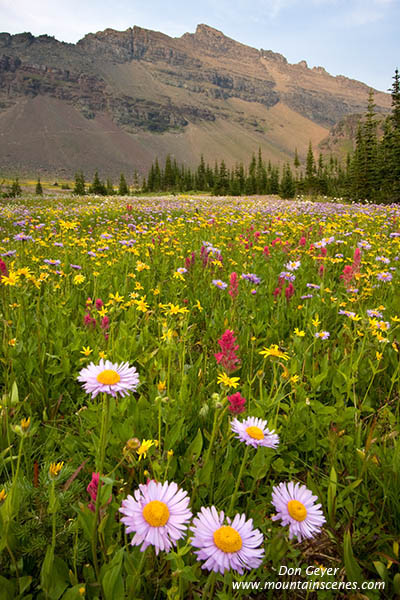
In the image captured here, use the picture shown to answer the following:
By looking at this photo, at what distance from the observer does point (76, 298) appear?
3.54m

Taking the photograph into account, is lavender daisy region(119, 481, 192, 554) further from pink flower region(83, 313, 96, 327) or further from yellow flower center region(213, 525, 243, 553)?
pink flower region(83, 313, 96, 327)

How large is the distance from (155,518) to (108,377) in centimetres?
42

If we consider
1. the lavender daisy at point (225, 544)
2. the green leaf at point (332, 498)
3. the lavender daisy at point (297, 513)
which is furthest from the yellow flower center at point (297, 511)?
the green leaf at point (332, 498)

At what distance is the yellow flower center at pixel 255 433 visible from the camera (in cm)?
107

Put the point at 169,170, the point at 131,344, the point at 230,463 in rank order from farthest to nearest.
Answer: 1. the point at 169,170
2. the point at 131,344
3. the point at 230,463

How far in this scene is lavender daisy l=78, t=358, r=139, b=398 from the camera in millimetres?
1035

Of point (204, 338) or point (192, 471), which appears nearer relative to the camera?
point (192, 471)

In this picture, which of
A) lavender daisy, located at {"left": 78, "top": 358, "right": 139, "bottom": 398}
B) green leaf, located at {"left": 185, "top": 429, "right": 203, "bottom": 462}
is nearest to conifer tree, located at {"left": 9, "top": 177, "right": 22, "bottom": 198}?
green leaf, located at {"left": 185, "top": 429, "right": 203, "bottom": 462}

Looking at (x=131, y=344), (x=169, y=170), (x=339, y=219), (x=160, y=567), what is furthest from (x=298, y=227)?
(x=169, y=170)

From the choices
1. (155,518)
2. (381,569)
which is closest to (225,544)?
(155,518)

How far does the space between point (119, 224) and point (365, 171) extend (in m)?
34.3

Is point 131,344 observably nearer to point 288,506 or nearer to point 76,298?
point 76,298

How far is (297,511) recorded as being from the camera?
3.08 ft

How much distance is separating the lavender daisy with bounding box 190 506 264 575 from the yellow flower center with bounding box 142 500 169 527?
0.08 metres
